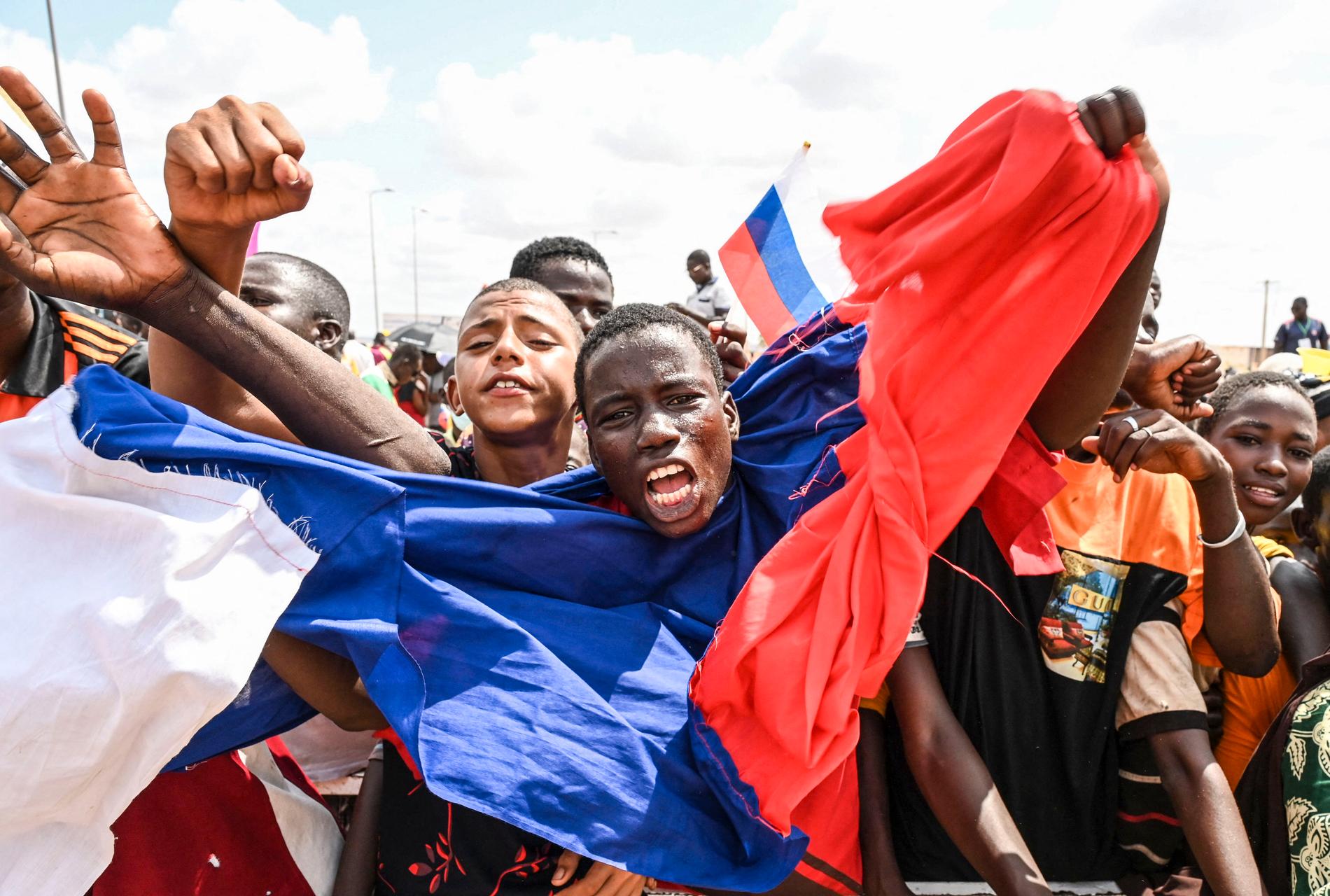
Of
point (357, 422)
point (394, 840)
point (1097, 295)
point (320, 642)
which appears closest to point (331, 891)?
point (394, 840)

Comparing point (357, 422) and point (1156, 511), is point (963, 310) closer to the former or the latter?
point (1156, 511)

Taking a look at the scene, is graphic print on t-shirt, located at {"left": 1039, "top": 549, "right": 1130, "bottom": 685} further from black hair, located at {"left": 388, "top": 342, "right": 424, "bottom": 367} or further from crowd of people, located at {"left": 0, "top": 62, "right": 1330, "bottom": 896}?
black hair, located at {"left": 388, "top": 342, "right": 424, "bottom": 367}

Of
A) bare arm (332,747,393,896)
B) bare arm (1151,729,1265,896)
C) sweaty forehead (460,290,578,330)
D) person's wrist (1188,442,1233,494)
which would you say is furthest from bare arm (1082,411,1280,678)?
bare arm (332,747,393,896)

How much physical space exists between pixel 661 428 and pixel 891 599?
0.62 meters

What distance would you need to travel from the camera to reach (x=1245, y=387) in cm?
264

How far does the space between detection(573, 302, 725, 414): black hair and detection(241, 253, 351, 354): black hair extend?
3.58ft

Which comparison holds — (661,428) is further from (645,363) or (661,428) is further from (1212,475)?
(1212,475)

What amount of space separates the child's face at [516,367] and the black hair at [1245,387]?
1806 millimetres

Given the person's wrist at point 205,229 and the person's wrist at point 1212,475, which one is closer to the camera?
the person's wrist at point 205,229

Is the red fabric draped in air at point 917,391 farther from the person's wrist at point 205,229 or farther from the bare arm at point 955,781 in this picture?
the person's wrist at point 205,229

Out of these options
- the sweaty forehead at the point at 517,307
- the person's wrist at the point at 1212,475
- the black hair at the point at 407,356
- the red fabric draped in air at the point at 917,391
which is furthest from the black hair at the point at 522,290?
the black hair at the point at 407,356

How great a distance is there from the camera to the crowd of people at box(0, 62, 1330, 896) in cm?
163

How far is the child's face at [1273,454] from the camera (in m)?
2.52

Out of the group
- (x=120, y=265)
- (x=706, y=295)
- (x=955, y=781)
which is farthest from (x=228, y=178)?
(x=706, y=295)
